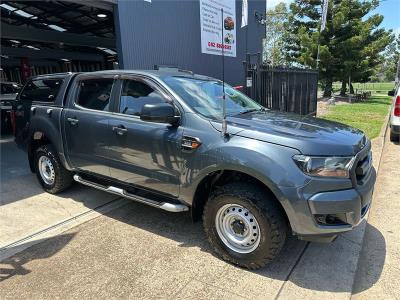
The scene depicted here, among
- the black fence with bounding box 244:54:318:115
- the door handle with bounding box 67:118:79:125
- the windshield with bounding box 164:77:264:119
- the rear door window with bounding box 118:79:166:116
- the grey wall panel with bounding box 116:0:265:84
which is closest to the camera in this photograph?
the windshield with bounding box 164:77:264:119

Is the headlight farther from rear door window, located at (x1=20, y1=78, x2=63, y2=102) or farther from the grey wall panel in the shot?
the grey wall panel

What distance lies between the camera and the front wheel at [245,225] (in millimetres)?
3191

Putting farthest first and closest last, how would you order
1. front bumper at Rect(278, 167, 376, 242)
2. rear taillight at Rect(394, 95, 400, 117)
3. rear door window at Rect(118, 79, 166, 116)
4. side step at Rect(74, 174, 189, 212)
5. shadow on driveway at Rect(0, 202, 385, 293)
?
rear taillight at Rect(394, 95, 400, 117)
rear door window at Rect(118, 79, 166, 116)
side step at Rect(74, 174, 189, 212)
shadow on driveway at Rect(0, 202, 385, 293)
front bumper at Rect(278, 167, 376, 242)

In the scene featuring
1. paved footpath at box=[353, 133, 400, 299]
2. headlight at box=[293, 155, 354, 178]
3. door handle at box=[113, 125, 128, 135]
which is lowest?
paved footpath at box=[353, 133, 400, 299]

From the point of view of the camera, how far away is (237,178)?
3484mm

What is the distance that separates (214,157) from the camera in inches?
133

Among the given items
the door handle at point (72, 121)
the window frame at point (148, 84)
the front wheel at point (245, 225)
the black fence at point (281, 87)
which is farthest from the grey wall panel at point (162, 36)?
the front wheel at point (245, 225)

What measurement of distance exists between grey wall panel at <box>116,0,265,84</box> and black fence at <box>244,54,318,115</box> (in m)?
1.79

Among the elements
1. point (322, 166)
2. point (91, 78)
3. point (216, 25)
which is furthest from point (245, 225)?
point (216, 25)

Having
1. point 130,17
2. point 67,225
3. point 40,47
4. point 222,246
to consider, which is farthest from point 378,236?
point 40,47

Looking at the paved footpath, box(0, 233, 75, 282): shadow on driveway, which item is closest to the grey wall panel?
box(0, 233, 75, 282): shadow on driveway

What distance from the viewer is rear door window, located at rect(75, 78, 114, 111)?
449cm

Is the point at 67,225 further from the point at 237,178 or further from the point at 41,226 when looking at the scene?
the point at 237,178

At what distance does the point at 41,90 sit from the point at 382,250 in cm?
510
